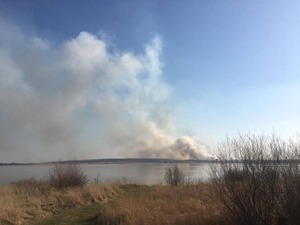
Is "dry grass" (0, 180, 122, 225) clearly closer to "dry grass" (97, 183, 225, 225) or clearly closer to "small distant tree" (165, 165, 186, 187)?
"dry grass" (97, 183, 225, 225)

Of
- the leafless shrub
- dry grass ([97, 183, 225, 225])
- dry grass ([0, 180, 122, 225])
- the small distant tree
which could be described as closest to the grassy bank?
dry grass ([97, 183, 225, 225])

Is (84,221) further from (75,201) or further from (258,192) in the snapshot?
(258,192)

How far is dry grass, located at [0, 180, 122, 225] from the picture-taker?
16000mm

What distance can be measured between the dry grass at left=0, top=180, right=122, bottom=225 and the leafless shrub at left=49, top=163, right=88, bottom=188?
0.79 metres

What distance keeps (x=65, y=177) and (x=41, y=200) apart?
780 cm

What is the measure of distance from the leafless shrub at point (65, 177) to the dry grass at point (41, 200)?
31.1 inches

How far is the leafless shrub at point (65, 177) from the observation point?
27375 mm

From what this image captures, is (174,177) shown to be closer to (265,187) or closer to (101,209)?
(101,209)

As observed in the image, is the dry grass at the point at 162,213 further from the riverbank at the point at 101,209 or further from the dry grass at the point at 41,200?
the dry grass at the point at 41,200

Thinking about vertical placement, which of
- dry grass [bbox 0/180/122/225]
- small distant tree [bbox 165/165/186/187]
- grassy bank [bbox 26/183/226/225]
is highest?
small distant tree [bbox 165/165/186/187]

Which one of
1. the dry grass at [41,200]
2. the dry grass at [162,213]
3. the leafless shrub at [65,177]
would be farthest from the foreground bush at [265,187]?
the leafless shrub at [65,177]

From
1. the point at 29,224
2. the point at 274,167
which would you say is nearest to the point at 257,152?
the point at 274,167

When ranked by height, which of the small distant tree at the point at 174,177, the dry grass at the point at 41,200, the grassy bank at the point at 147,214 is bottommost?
the grassy bank at the point at 147,214

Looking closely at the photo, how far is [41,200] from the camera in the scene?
786 inches
